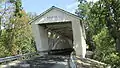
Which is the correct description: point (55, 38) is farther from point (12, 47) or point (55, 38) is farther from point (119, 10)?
point (119, 10)

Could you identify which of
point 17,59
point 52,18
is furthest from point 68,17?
point 17,59

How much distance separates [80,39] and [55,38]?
14.2 meters

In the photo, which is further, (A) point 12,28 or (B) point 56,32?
(B) point 56,32

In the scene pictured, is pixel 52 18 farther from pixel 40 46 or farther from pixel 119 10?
pixel 119 10

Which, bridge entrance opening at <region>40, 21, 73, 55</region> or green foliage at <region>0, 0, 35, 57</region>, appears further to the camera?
green foliage at <region>0, 0, 35, 57</region>

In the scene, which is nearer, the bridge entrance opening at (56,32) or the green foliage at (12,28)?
the bridge entrance opening at (56,32)

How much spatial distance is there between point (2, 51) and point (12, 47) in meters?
1.59

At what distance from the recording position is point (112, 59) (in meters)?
20.9

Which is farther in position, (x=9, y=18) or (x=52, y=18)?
(x=9, y=18)

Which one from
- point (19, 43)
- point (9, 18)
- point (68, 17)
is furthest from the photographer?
point (19, 43)

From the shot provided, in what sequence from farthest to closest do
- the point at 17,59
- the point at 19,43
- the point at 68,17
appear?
the point at 19,43 → the point at 68,17 → the point at 17,59

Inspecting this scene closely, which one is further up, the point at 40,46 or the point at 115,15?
the point at 115,15

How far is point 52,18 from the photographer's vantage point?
28969mm

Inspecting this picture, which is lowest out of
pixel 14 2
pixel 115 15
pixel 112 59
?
pixel 112 59
